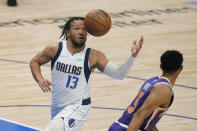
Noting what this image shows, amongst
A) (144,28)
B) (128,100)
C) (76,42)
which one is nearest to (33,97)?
(128,100)

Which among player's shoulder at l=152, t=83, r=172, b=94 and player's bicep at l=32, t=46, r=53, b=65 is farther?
player's bicep at l=32, t=46, r=53, b=65

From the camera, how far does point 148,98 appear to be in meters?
5.50

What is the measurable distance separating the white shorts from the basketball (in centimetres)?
97

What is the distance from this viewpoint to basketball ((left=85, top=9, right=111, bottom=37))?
686 cm

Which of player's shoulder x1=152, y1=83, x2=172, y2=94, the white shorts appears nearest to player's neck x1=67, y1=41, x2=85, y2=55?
the white shorts

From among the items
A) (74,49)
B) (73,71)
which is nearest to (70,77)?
(73,71)

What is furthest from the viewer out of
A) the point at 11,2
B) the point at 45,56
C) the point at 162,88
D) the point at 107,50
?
the point at 11,2

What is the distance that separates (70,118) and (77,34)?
1068 mm

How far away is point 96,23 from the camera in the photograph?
6.86 metres

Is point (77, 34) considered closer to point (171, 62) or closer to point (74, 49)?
point (74, 49)

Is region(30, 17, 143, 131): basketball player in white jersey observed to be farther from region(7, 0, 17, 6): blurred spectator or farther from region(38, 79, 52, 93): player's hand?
region(7, 0, 17, 6): blurred spectator

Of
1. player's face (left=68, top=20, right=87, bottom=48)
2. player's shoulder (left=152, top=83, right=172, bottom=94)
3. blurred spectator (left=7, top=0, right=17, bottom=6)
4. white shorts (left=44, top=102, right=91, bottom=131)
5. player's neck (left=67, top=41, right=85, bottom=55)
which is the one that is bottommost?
blurred spectator (left=7, top=0, right=17, bottom=6)

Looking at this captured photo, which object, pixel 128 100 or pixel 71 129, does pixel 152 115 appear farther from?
pixel 128 100

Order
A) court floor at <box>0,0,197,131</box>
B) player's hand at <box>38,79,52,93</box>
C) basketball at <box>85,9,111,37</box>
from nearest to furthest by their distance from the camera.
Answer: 1. player's hand at <box>38,79,52,93</box>
2. basketball at <box>85,9,111,37</box>
3. court floor at <box>0,0,197,131</box>
